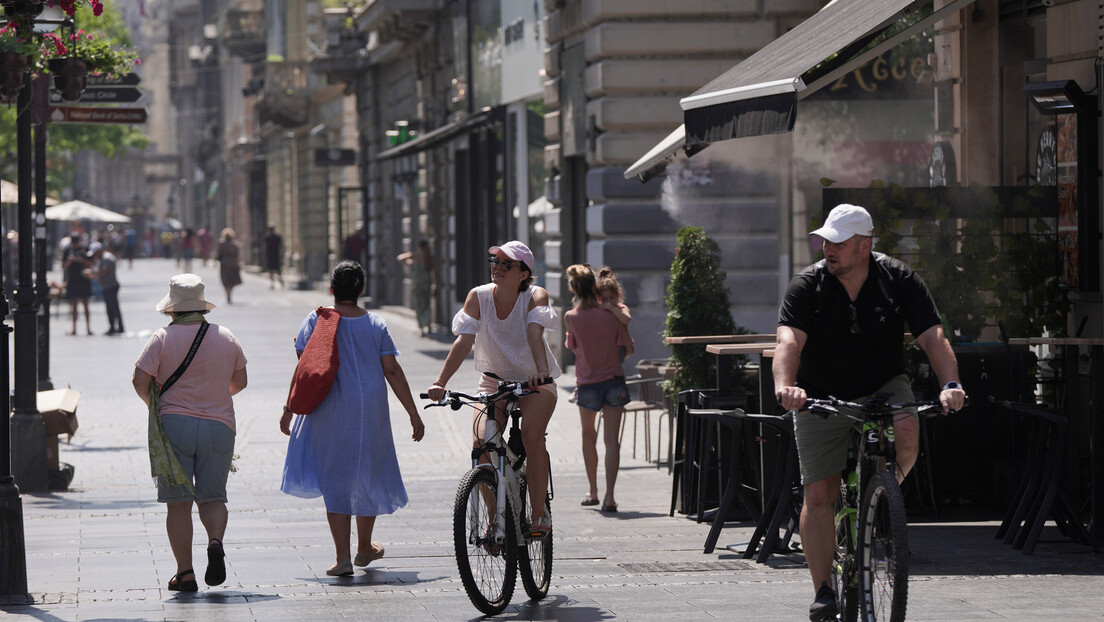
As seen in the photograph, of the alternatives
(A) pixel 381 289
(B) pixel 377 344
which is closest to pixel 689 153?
(B) pixel 377 344

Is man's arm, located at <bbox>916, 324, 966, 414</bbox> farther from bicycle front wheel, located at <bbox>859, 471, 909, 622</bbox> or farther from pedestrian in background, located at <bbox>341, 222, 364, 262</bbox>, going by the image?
pedestrian in background, located at <bbox>341, 222, 364, 262</bbox>

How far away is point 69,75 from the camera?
12.2m

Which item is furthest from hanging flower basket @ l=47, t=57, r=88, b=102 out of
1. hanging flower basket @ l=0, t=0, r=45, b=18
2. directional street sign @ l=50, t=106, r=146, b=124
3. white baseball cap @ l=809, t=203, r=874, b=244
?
white baseball cap @ l=809, t=203, r=874, b=244

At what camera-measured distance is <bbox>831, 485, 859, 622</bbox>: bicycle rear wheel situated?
20.7ft

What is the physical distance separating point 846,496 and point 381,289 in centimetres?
3153

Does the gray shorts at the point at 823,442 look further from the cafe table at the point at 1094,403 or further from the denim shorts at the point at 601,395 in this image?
the denim shorts at the point at 601,395

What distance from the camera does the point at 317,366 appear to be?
846cm

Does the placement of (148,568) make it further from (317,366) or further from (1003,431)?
(1003,431)

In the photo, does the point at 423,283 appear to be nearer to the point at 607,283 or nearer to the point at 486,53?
the point at 486,53

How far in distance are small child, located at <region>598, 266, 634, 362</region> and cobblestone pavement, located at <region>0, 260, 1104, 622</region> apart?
993mm

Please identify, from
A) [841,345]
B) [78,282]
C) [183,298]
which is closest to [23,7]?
[183,298]

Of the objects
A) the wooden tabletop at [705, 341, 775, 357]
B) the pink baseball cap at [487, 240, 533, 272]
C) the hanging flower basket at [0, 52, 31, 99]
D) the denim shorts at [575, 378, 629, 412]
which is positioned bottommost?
the denim shorts at [575, 378, 629, 412]

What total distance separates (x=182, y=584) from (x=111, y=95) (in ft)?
21.4

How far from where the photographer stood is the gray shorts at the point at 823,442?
663cm
